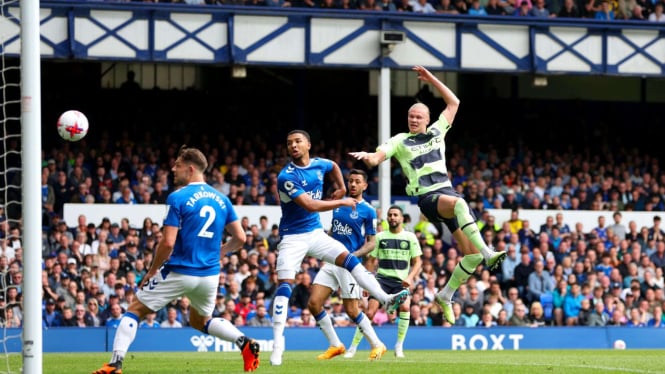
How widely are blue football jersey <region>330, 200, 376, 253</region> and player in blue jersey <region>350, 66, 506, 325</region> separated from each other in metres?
2.67

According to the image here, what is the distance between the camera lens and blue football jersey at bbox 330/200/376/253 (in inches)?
680

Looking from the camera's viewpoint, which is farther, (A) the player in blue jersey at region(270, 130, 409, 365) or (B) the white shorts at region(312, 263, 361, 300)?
(B) the white shorts at region(312, 263, 361, 300)

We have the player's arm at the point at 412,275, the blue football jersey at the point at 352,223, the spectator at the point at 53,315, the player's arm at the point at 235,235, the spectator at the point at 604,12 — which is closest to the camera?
the player's arm at the point at 235,235

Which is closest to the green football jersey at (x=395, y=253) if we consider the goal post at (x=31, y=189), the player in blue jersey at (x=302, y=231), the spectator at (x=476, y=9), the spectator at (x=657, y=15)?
the player in blue jersey at (x=302, y=231)

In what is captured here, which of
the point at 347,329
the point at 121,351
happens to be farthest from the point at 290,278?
the point at 347,329

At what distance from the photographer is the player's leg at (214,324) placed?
11836mm

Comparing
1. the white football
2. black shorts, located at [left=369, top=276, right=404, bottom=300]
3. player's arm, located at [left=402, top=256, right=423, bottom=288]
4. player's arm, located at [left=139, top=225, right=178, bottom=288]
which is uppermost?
player's arm, located at [left=139, top=225, right=178, bottom=288]

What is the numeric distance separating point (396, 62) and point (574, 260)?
5.98 metres

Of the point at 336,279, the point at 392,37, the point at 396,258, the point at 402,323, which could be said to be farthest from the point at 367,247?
the point at 392,37

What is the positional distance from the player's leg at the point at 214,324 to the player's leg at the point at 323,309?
13.4 feet

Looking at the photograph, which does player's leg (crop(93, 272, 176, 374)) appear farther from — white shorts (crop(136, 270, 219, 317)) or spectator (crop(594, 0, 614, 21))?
spectator (crop(594, 0, 614, 21))

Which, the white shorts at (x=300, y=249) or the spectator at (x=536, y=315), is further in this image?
the spectator at (x=536, y=315)

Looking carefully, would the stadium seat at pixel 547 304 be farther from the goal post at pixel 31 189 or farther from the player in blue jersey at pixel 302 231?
the goal post at pixel 31 189

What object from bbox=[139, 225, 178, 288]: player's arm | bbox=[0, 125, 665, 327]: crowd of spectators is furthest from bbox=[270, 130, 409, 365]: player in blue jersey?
bbox=[0, 125, 665, 327]: crowd of spectators
